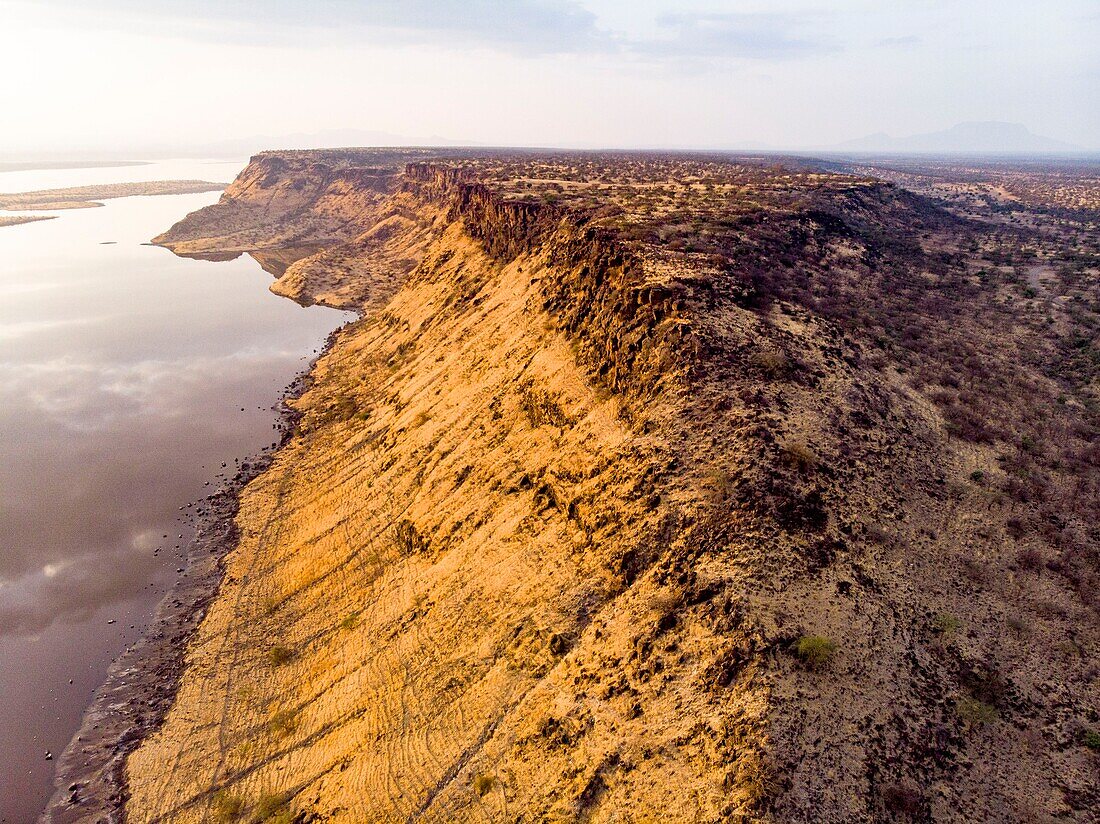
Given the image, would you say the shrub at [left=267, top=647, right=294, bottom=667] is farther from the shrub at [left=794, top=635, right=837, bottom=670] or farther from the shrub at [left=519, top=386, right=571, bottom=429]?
the shrub at [left=794, top=635, right=837, bottom=670]

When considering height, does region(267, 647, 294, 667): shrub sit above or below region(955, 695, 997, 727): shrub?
below

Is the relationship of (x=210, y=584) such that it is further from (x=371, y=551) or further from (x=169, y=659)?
(x=371, y=551)

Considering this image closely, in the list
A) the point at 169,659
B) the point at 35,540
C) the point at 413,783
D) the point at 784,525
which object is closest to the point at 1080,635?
the point at 784,525

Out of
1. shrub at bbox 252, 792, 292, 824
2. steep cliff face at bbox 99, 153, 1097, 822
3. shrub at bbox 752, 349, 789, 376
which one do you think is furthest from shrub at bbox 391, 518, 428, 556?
shrub at bbox 752, 349, 789, 376

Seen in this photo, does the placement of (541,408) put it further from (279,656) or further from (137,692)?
(137,692)

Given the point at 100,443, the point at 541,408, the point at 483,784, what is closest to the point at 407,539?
the point at 541,408

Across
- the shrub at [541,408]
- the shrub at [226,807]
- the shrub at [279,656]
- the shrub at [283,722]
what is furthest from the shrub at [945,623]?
the shrub at [279,656]
